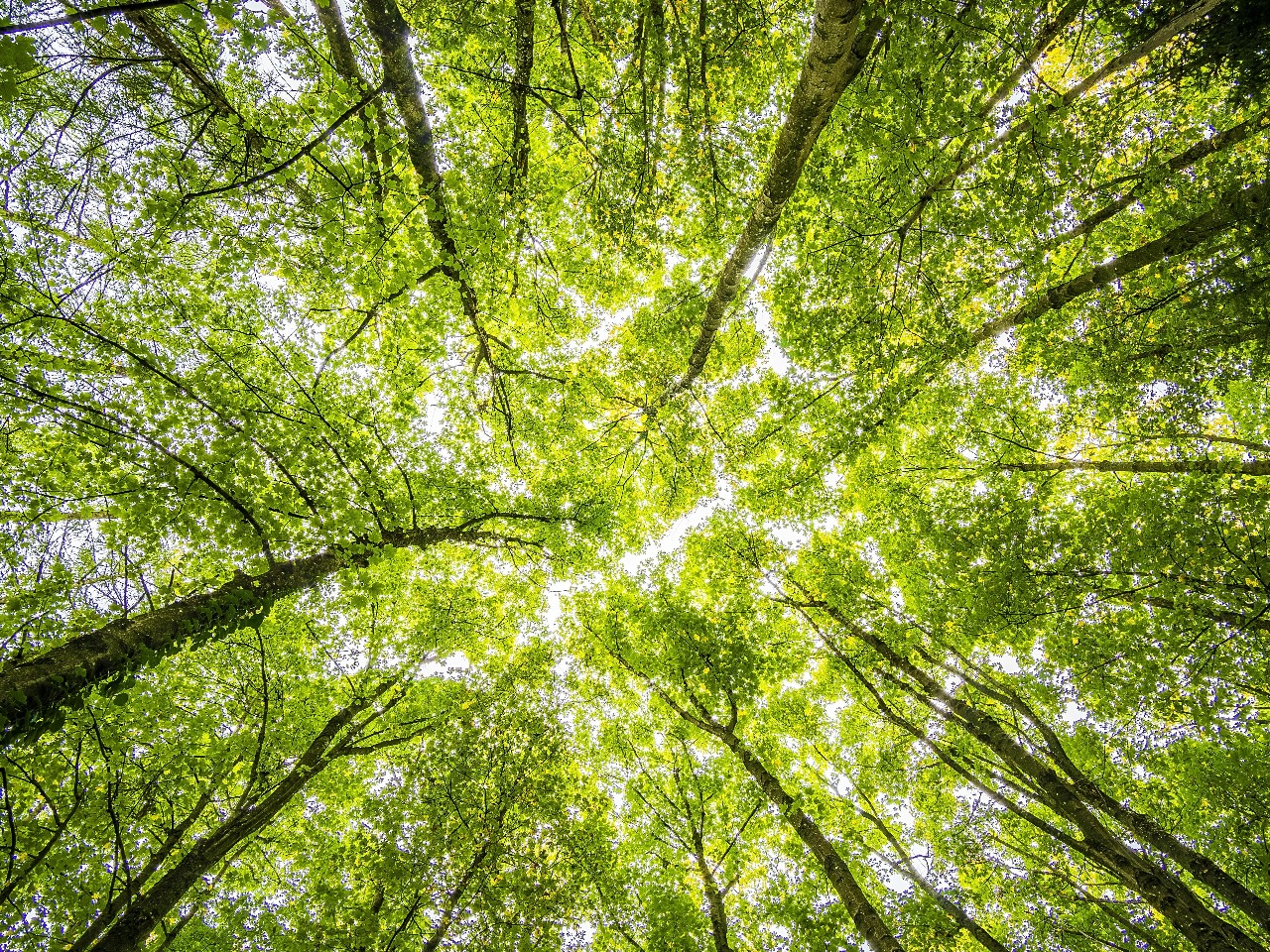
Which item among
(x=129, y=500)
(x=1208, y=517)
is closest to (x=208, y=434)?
(x=129, y=500)

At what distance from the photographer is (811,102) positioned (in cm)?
480

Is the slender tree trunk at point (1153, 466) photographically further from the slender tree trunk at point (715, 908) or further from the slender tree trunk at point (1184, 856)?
the slender tree trunk at point (715, 908)

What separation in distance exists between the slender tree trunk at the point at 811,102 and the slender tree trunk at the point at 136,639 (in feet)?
20.0

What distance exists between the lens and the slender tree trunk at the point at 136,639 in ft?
13.4

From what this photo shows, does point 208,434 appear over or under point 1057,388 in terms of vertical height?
under

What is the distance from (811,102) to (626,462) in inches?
288

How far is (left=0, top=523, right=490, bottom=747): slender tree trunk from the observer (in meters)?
4.09

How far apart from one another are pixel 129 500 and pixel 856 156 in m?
10.3

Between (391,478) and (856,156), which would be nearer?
(856,156)

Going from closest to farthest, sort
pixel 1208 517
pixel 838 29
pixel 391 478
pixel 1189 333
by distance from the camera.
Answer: pixel 838 29 → pixel 1189 333 → pixel 1208 517 → pixel 391 478

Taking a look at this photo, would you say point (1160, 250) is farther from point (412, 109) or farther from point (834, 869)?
point (834, 869)

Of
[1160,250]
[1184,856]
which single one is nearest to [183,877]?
[1184,856]

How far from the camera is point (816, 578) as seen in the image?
37.1 feet

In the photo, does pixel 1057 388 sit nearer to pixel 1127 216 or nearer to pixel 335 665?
pixel 1127 216
